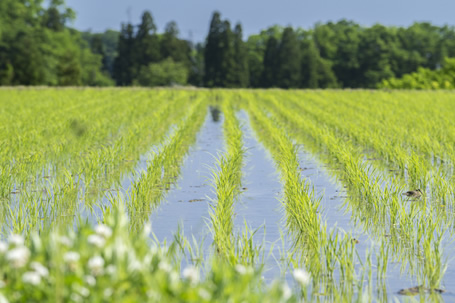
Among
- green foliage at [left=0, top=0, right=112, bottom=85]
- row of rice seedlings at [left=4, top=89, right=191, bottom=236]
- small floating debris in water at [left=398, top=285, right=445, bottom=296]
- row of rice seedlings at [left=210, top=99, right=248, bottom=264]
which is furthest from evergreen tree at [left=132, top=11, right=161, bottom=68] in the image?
small floating debris in water at [left=398, top=285, right=445, bottom=296]

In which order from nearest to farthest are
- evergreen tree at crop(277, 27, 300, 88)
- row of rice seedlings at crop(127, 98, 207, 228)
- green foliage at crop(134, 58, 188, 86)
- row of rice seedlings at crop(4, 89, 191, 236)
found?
row of rice seedlings at crop(4, 89, 191, 236), row of rice seedlings at crop(127, 98, 207, 228), green foliage at crop(134, 58, 188, 86), evergreen tree at crop(277, 27, 300, 88)

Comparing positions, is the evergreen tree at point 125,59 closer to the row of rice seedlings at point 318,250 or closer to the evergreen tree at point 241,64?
the evergreen tree at point 241,64

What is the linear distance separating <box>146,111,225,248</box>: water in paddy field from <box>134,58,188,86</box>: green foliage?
50.3 metres

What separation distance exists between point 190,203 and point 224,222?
1.56m

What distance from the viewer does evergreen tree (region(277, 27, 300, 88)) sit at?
214 ft

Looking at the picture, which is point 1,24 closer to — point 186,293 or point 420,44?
point 420,44

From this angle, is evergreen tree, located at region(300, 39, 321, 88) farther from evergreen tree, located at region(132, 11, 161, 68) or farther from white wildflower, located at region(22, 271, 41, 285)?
white wildflower, located at region(22, 271, 41, 285)

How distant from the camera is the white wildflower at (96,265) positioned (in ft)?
7.58

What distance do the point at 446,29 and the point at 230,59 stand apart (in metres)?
32.4

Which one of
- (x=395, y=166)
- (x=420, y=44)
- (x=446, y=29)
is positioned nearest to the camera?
(x=395, y=166)

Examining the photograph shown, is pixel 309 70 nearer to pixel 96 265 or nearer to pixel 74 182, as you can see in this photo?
pixel 74 182

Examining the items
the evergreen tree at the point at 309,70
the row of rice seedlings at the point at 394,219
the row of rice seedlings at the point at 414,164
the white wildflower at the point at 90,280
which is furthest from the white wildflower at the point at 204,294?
the evergreen tree at the point at 309,70

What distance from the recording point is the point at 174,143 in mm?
9891

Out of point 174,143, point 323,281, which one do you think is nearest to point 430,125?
point 174,143
